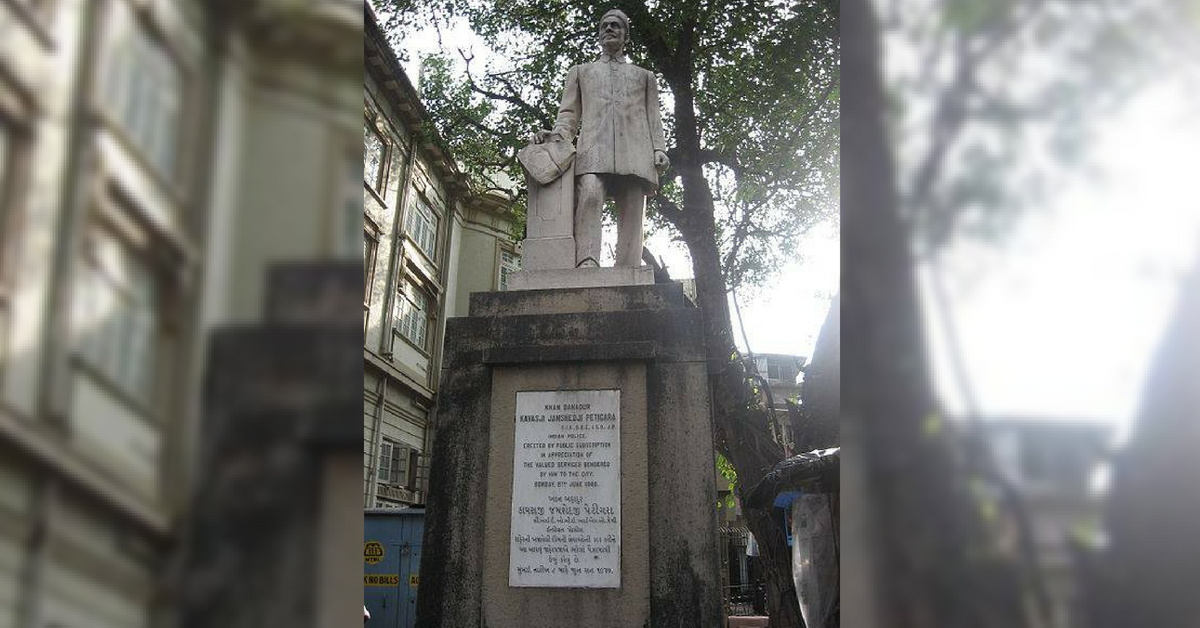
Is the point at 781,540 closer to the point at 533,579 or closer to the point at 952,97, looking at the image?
the point at 533,579

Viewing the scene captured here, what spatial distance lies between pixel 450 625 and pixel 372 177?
61.2 feet

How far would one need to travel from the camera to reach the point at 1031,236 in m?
0.53

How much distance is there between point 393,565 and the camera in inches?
704

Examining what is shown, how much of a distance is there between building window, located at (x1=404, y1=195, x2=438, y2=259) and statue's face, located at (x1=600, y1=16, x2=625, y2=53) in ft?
68.5

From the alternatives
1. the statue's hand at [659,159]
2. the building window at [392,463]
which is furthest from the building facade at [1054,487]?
the building window at [392,463]

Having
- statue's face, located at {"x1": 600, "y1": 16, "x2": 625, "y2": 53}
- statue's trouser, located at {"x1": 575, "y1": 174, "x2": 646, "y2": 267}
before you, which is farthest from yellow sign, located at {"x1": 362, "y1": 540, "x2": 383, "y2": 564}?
statue's face, located at {"x1": 600, "y1": 16, "x2": 625, "y2": 53}

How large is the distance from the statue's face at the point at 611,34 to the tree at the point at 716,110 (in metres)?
8.78

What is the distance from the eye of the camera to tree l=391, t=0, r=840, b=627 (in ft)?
59.3

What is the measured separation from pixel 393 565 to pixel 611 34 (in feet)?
40.6

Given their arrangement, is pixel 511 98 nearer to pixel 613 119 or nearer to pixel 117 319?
pixel 613 119

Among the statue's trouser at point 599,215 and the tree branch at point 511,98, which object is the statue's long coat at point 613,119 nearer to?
the statue's trouser at point 599,215

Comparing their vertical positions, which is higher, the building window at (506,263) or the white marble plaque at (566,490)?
the building window at (506,263)

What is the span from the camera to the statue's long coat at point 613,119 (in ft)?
28.7

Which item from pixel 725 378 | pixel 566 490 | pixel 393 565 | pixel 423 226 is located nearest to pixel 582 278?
pixel 566 490
